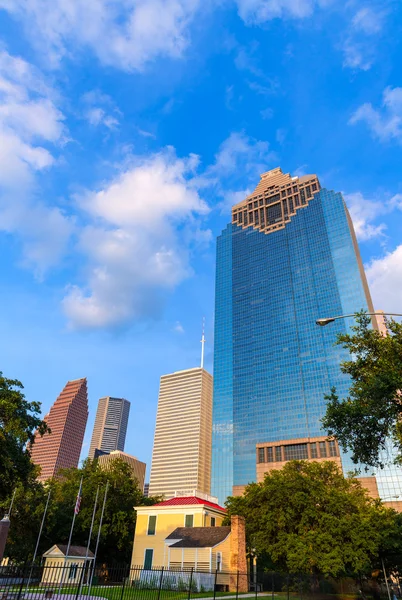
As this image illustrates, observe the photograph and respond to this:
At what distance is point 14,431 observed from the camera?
28844 mm

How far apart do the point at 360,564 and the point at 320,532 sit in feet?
12.6

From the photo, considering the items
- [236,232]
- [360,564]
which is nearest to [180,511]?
[360,564]

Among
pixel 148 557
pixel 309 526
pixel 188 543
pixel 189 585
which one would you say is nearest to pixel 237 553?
pixel 188 543

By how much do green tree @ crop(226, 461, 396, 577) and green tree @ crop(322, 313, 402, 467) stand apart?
15.2 metres

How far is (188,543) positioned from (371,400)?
2415 centimetres

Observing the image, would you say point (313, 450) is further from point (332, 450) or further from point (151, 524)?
→ point (151, 524)

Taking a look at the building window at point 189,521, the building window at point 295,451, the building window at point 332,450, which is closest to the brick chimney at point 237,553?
the building window at point 189,521

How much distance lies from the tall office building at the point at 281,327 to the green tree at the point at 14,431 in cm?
10184

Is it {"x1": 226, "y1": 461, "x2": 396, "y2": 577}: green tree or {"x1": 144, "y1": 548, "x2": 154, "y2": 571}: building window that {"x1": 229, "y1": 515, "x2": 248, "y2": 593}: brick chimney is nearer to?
{"x1": 226, "y1": 461, "x2": 396, "y2": 577}: green tree

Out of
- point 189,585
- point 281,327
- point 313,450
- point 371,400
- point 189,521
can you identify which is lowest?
point 189,585

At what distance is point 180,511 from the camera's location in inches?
1727

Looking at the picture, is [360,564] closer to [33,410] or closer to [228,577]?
[228,577]

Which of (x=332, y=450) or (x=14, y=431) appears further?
(x=332, y=450)

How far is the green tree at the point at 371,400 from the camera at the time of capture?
21484 mm
